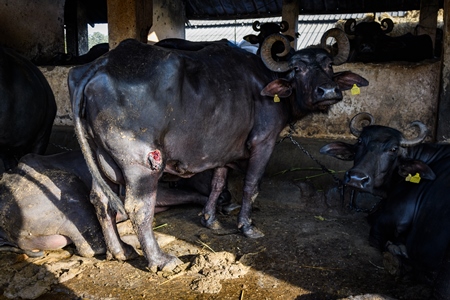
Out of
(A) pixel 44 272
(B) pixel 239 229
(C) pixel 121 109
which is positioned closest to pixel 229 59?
(C) pixel 121 109

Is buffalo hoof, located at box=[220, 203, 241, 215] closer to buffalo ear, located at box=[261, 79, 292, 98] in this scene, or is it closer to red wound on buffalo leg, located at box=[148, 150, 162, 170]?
buffalo ear, located at box=[261, 79, 292, 98]

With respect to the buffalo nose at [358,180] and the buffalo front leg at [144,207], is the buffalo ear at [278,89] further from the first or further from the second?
the buffalo front leg at [144,207]

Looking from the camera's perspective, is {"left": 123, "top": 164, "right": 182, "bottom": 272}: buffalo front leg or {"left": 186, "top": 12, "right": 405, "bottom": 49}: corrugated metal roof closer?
{"left": 123, "top": 164, "right": 182, "bottom": 272}: buffalo front leg

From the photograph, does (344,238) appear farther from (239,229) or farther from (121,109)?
(121,109)

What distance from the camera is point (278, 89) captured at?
419cm

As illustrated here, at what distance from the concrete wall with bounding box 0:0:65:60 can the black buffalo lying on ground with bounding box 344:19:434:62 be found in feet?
19.2

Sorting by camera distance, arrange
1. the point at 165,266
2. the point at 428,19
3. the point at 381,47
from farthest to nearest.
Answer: the point at 428,19, the point at 381,47, the point at 165,266

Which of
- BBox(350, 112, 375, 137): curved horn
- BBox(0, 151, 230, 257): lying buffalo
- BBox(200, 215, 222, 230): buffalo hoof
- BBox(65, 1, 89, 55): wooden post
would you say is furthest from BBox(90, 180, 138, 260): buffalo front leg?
BBox(65, 1, 89, 55): wooden post

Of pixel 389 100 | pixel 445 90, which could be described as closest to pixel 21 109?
pixel 389 100

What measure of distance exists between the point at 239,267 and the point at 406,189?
1.56 meters

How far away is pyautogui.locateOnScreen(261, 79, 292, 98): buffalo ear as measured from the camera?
4141 millimetres

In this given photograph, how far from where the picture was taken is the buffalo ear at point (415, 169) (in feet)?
11.6

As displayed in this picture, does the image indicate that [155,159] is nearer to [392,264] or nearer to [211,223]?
[211,223]

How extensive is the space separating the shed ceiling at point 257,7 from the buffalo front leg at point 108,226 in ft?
37.7
